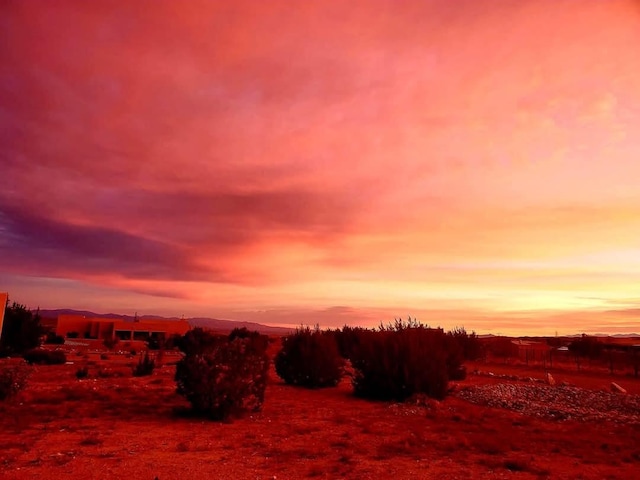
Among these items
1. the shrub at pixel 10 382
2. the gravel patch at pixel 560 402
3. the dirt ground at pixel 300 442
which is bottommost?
the dirt ground at pixel 300 442

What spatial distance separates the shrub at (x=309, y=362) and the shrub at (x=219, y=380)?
280 inches

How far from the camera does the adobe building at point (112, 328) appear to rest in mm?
79688

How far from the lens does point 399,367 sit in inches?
696

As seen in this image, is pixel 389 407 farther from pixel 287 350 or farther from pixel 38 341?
pixel 38 341

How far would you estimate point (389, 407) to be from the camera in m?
16.0

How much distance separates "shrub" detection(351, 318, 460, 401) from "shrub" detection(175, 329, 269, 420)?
18.0ft

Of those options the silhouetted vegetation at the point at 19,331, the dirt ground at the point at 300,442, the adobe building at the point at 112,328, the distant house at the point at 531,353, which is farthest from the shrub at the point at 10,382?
the adobe building at the point at 112,328

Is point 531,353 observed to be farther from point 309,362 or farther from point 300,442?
point 300,442

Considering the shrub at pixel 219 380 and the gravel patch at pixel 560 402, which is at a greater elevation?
the shrub at pixel 219 380

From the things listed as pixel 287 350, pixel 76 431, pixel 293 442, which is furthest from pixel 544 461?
pixel 287 350

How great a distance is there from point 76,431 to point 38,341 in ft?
Result: 97.0

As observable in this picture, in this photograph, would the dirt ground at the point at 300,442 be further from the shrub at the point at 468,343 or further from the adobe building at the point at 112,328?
the adobe building at the point at 112,328

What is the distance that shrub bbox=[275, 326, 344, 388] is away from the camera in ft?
68.8

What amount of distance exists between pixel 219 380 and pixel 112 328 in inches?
3020
